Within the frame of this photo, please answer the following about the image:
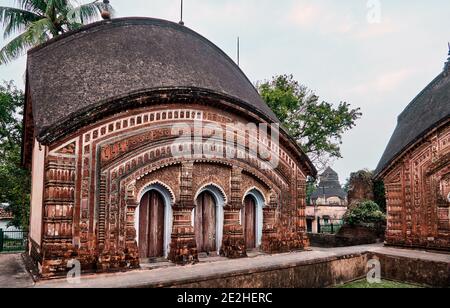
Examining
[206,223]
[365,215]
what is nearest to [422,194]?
[365,215]

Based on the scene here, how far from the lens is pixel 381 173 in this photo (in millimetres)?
15180

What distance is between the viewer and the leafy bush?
19.4 m

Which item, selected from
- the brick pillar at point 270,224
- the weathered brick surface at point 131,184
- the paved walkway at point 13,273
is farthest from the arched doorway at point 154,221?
the brick pillar at point 270,224

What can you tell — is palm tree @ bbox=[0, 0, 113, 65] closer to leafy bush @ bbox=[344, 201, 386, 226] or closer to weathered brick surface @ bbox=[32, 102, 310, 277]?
weathered brick surface @ bbox=[32, 102, 310, 277]

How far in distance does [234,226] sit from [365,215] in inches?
436

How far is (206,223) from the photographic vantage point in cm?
1077

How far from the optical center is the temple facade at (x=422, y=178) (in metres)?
13.3

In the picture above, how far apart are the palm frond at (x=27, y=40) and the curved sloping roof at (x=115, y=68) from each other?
6.03m

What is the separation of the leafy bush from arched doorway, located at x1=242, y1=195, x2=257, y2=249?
9.52 metres

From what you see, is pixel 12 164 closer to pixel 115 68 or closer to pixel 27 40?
pixel 27 40

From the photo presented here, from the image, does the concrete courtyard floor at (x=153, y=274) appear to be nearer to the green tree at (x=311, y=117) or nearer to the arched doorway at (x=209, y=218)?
the arched doorway at (x=209, y=218)

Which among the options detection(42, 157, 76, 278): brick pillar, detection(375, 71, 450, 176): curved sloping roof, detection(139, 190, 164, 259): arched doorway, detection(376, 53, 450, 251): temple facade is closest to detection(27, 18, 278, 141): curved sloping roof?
detection(42, 157, 76, 278): brick pillar
